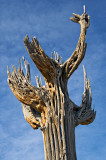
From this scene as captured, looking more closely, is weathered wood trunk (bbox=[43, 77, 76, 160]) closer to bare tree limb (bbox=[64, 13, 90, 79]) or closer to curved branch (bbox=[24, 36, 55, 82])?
curved branch (bbox=[24, 36, 55, 82])

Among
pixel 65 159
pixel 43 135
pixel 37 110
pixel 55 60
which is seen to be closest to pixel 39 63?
pixel 55 60

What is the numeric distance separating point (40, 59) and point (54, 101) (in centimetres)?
124

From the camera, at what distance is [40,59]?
31.5ft

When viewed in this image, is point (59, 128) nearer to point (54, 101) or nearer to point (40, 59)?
point (54, 101)

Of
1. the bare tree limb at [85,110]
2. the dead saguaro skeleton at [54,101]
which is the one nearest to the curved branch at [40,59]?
the dead saguaro skeleton at [54,101]

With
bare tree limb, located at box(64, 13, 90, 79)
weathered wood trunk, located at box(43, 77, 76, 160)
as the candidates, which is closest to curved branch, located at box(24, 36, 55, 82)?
weathered wood trunk, located at box(43, 77, 76, 160)

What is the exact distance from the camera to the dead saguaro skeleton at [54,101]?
9.02 metres

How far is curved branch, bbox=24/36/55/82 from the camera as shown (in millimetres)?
9461

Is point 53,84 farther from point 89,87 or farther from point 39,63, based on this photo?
point 89,87

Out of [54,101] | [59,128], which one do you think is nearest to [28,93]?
[54,101]

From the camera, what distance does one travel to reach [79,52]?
10055 millimetres

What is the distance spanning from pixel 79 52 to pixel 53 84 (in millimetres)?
1235

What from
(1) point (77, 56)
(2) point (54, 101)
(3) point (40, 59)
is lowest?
(2) point (54, 101)

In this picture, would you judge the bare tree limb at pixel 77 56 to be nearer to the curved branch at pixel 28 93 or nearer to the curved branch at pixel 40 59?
the curved branch at pixel 40 59
